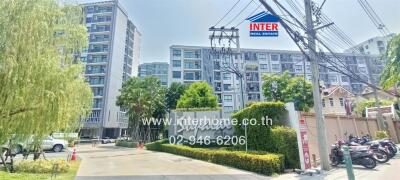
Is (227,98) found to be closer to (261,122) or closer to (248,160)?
(261,122)

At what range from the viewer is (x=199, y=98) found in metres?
27.9

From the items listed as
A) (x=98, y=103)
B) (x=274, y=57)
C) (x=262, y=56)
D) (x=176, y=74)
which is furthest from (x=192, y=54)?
(x=98, y=103)

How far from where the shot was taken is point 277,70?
187 ft

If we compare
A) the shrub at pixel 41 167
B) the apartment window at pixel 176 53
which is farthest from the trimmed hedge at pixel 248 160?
the apartment window at pixel 176 53

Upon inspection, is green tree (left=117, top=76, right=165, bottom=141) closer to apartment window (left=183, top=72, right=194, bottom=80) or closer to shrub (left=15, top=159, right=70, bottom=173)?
apartment window (left=183, top=72, right=194, bottom=80)

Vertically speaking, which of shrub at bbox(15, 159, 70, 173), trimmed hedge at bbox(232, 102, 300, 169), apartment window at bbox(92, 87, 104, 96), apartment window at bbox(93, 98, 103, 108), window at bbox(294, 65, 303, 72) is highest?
window at bbox(294, 65, 303, 72)

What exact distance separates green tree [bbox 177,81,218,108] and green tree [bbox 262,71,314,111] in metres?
8.46

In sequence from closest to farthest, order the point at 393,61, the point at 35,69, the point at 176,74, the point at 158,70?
the point at 35,69, the point at 393,61, the point at 176,74, the point at 158,70

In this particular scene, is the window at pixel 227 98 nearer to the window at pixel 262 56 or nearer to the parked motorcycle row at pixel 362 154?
the window at pixel 262 56

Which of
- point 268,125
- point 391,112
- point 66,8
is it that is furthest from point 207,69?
point 66,8

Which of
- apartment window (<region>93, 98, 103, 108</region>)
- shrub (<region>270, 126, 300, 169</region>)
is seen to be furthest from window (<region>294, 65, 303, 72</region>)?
shrub (<region>270, 126, 300, 169</region>)

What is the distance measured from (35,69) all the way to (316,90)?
33.1 feet

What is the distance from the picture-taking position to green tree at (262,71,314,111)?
29656 mm

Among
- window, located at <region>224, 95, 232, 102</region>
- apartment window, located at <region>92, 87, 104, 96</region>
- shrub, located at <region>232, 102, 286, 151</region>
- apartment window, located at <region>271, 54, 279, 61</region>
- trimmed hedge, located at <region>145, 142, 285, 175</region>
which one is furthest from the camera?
apartment window, located at <region>271, 54, 279, 61</region>
